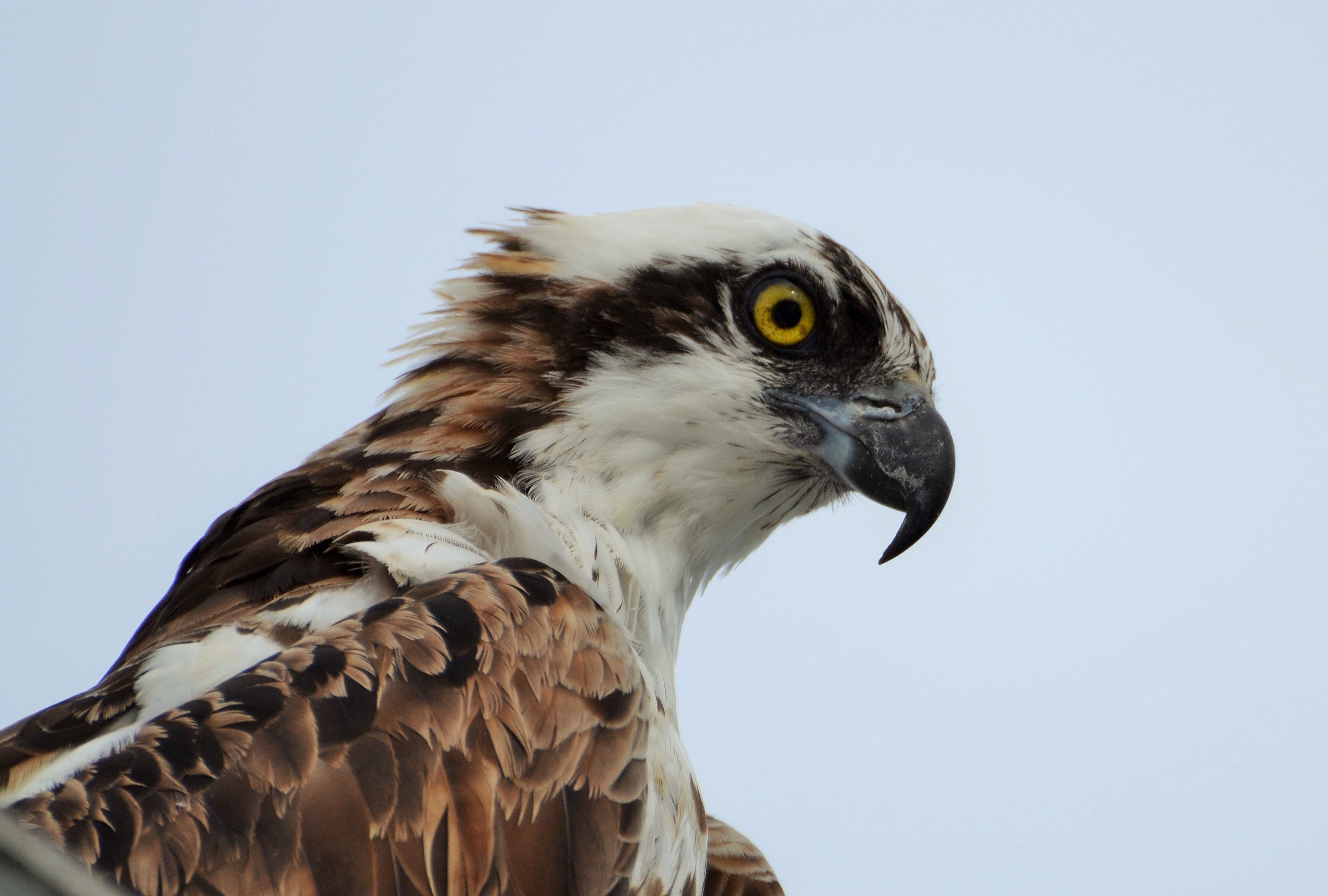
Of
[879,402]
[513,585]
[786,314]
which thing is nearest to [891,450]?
[879,402]

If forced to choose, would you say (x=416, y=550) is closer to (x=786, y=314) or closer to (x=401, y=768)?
(x=401, y=768)

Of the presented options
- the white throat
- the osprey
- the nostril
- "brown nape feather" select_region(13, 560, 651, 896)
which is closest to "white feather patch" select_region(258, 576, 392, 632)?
the osprey

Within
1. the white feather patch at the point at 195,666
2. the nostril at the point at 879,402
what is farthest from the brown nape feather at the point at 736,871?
the white feather patch at the point at 195,666

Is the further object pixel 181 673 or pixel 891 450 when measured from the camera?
pixel 891 450

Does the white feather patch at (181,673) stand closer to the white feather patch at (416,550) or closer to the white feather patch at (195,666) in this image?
the white feather patch at (195,666)

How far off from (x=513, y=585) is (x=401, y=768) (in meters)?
0.58

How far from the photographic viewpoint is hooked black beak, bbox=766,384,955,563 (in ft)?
13.3

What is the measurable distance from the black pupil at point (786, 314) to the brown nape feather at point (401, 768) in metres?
1.43

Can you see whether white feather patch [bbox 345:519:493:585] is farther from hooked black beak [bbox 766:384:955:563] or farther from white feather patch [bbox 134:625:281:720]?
hooked black beak [bbox 766:384:955:563]

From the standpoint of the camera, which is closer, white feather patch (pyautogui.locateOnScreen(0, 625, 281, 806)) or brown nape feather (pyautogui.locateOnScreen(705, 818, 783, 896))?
white feather patch (pyautogui.locateOnScreen(0, 625, 281, 806))

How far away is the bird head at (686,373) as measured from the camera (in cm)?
390

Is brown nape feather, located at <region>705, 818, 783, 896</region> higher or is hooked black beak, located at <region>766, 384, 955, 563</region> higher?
hooked black beak, located at <region>766, 384, 955, 563</region>

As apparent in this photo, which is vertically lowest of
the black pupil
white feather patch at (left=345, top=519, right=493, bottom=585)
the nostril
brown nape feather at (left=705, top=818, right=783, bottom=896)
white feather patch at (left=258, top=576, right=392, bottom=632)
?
brown nape feather at (left=705, top=818, right=783, bottom=896)

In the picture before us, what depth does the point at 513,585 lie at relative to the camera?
303 cm
